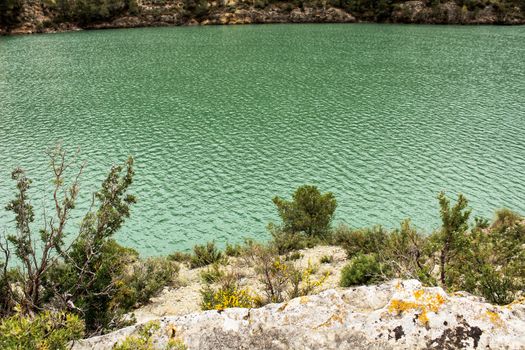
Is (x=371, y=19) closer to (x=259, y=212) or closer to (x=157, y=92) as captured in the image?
(x=157, y=92)

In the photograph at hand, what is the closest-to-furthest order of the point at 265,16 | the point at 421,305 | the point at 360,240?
1. the point at 421,305
2. the point at 360,240
3. the point at 265,16

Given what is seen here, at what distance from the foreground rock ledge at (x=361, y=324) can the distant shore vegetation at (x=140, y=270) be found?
70 centimetres

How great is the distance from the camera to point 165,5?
127m

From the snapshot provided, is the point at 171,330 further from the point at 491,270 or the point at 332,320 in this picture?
the point at 491,270

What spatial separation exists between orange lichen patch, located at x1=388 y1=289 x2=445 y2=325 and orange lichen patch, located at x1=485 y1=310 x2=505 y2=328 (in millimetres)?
671

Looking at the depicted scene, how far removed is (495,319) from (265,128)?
3676 cm

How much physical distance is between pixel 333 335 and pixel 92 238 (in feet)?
35.0

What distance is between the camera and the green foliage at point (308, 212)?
23.8 metres

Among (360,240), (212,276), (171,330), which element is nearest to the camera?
(171,330)

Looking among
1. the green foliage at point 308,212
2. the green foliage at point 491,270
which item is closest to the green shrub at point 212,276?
the green foliage at point 308,212

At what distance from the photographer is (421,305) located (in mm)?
6965

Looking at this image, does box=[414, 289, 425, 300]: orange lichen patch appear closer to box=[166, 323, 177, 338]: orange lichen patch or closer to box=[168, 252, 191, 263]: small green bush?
box=[166, 323, 177, 338]: orange lichen patch

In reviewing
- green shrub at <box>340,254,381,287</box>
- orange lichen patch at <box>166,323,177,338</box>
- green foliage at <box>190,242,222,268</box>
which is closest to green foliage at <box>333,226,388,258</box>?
green shrub at <box>340,254,381,287</box>

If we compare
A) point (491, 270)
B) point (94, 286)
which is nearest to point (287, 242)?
point (94, 286)
